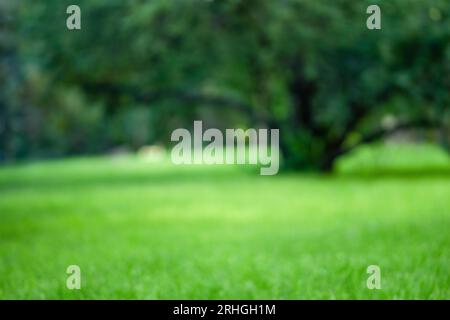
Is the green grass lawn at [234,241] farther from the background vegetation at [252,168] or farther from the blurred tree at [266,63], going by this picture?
the blurred tree at [266,63]

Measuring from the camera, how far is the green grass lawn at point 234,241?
13.3 feet

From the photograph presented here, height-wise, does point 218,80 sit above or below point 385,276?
above

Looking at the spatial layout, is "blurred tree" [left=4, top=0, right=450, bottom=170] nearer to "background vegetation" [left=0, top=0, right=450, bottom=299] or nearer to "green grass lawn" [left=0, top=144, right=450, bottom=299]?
"background vegetation" [left=0, top=0, right=450, bottom=299]

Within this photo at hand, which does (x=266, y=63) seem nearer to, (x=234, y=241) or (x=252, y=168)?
(x=234, y=241)

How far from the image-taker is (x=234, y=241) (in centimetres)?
651

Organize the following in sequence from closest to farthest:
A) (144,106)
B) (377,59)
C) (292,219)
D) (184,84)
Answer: (292,219) < (377,59) < (184,84) < (144,106)

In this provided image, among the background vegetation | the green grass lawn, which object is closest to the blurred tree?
the background vegetation

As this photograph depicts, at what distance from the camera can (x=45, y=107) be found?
2761 cm

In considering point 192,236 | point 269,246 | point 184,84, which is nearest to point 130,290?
point 269,246

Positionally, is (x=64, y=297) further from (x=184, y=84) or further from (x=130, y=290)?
(x=184, y=84)

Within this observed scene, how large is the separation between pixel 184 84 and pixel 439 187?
8.88 metres

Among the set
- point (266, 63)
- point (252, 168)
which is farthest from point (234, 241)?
point (252, 168)

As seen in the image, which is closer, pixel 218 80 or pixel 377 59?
pixel 377 59

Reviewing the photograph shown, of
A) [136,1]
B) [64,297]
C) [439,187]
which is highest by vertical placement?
[136,1]
